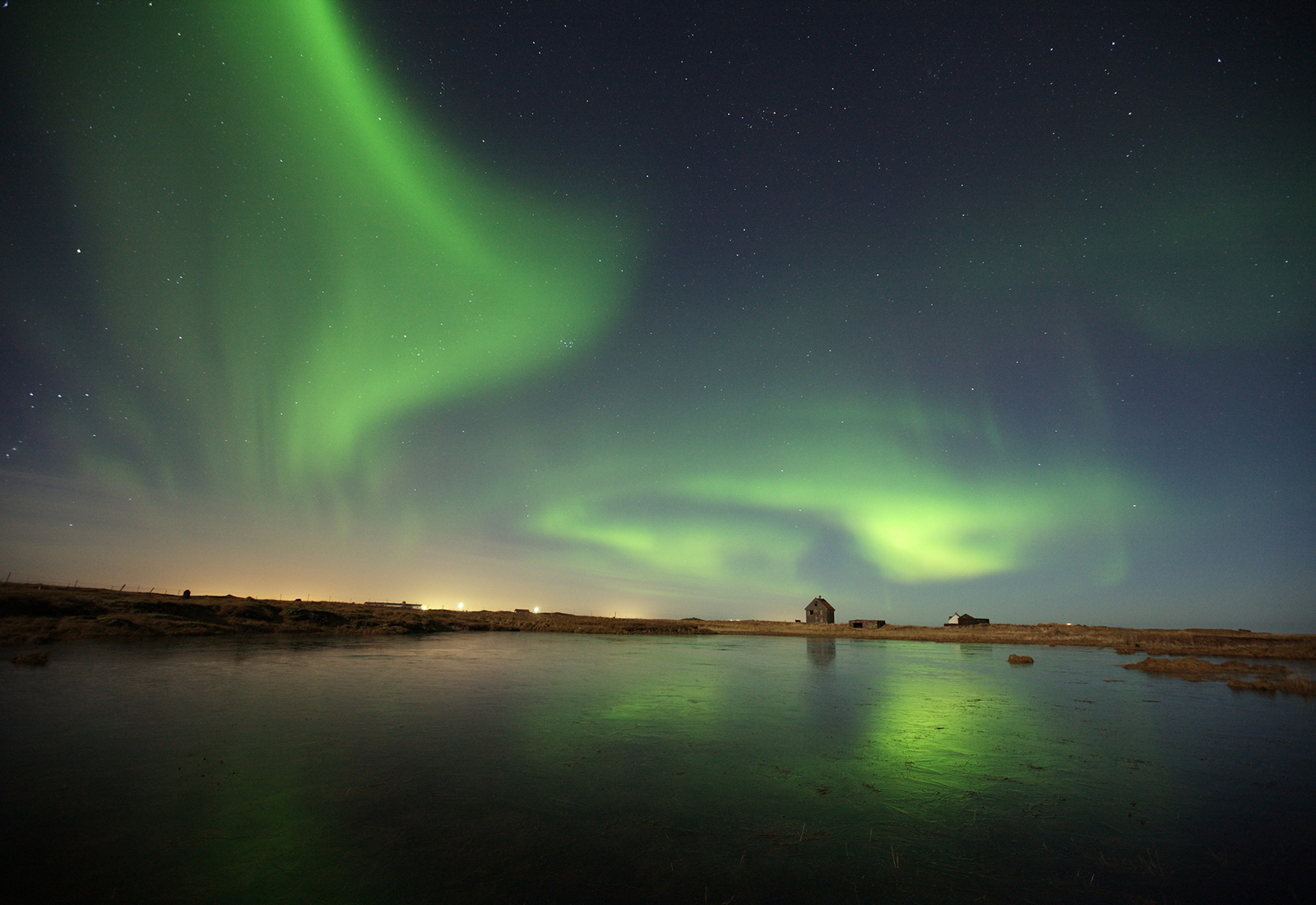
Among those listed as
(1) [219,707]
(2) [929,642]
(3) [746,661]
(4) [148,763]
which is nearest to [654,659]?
(3) [746,661]

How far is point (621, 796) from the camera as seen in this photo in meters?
9.68

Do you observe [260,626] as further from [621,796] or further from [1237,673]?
[1237,673]

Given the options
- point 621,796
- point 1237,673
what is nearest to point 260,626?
point 621,796

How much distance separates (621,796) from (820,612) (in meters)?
112

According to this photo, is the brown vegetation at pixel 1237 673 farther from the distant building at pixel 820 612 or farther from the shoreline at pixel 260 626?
the distant building at pixel 820 612

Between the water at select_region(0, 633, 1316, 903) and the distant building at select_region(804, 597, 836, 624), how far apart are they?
9479 centimetres

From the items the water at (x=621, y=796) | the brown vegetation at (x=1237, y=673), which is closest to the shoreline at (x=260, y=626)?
the brown vegetation at (x=1237, y=673)

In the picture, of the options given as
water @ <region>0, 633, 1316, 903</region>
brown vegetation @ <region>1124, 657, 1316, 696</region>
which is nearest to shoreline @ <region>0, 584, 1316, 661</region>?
brown vegetation @ <region>1124, 657, 1316, 696</region>

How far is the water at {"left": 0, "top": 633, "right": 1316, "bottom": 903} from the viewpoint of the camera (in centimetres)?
670

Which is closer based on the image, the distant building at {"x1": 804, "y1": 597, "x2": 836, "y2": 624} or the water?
the water

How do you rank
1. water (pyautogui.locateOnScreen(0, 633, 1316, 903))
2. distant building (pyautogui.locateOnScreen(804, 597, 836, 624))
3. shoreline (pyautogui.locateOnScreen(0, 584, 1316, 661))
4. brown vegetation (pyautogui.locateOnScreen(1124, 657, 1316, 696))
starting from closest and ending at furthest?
water (pyautogui.locateOnScreen(0, 633, 1316, 903))
brown vegetation (pyautogui.locateOnScreen(1124, 657, 1316, 696))
shoreline (pyautogui.locateOnScreen(0, 584, 1316, 661))
distant building (pyautogui.locateOnScreen(804, 597, 836, 624))

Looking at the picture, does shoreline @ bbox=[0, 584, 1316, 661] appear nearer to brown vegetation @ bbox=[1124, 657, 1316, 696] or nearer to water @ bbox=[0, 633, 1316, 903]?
brown vegetation @ bbox=[1124, 657, 1316, 696]

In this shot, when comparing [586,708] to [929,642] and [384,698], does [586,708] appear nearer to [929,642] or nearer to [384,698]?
[384,698]

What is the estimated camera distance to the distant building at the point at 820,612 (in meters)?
112
